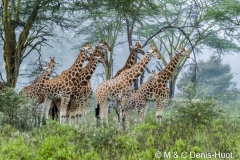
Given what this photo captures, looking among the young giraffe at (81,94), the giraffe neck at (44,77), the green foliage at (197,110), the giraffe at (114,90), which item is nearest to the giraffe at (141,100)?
the giraffe at (114,90)

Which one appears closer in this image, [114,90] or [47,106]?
[114,90]

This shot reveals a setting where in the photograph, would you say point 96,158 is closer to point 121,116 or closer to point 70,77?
point 121,116

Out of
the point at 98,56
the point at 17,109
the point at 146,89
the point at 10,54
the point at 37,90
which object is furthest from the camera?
the point at 10,54

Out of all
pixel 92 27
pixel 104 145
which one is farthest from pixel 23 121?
pixel 92 27

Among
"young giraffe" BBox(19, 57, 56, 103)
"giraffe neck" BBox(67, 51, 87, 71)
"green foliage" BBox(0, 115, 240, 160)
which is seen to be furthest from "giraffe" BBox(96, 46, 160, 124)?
"green foliage" BBox(0, 115, 240, 160)

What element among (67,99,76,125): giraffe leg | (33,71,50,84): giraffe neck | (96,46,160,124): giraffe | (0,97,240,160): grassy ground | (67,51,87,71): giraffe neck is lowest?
(0,97,240,160): grassy ground

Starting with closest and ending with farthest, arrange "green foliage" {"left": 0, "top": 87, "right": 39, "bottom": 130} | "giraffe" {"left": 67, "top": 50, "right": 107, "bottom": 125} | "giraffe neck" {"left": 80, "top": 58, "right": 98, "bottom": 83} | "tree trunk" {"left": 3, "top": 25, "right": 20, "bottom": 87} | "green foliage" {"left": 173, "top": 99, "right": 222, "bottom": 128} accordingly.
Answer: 1. "green foliage" {"left": 0, "top": 87, "right": 39, "bottom": 130}
2. "green foliage" {"left": 173, "top": 99, "right": 222, "bottom": 128}
3. "giraffe" {"left": 67, "top": 50, "right": 107, "bottom": 125}
4. "giraffe neck" {"left": 80, "top": 58, "right": 98, "bottom": 83}
5. "tree trunk" {"left": 3, "top": 25, "right": 20, "bottom": 87}

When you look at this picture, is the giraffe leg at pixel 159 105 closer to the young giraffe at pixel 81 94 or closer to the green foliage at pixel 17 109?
the young giraffe at pixel 81 94

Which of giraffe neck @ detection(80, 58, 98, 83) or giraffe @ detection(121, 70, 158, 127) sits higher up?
giraffe neck @ detection(80, 58, 98, 83)

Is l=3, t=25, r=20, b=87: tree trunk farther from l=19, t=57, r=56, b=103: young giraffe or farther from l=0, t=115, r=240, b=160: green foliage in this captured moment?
l=0, t=115, r=240, b=160: green foliage

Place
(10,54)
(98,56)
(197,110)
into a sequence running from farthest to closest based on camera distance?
(10,54) < (98,56) < (197,110)

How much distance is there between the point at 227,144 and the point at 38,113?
154 inches

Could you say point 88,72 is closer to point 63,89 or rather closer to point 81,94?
point 81,94

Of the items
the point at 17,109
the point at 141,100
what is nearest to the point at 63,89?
the point at 17,109
